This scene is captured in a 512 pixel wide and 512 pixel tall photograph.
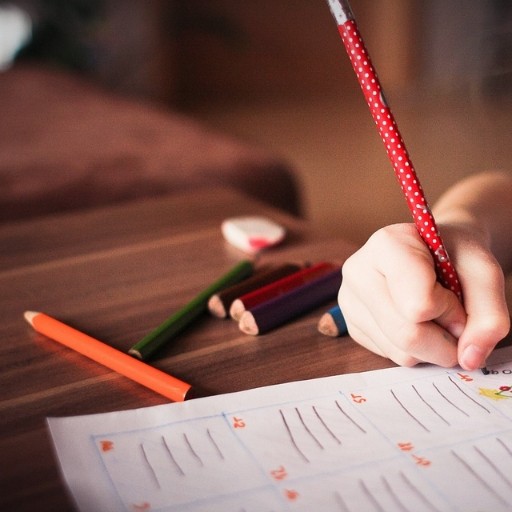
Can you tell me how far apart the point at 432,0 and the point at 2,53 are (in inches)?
98.5

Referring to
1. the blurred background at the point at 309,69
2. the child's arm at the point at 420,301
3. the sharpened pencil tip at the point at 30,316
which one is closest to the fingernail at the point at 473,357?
the child's arm at the point at 420,301

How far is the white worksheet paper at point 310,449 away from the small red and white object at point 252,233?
0.28 meters

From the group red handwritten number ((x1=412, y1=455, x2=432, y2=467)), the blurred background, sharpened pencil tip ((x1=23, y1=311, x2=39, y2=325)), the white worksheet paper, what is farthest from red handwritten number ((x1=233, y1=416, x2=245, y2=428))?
the blurred background

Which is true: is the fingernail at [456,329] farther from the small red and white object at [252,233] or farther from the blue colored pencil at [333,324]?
the small red and white object at [252,233]

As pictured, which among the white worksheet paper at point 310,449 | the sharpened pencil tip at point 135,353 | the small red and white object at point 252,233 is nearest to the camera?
the white worksheet paper at point 310,449

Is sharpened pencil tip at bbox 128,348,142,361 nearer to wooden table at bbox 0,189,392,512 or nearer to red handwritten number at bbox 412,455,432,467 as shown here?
wooden table at bbox 0,189,392,512

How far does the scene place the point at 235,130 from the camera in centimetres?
343

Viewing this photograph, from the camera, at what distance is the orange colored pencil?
18.3 inches

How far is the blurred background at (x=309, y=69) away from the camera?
305cm

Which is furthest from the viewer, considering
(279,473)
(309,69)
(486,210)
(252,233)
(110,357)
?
(309,69)

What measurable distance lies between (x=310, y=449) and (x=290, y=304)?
0.18 meters

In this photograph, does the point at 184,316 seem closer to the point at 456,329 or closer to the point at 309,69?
the point at 456,329

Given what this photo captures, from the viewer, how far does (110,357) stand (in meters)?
0.50

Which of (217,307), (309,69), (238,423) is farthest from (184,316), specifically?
(309,69)
